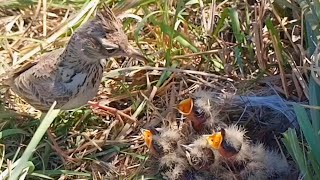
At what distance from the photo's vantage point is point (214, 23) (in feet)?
12.3

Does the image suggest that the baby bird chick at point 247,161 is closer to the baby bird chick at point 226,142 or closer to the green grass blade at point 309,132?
the baby bird chick at point 226,142

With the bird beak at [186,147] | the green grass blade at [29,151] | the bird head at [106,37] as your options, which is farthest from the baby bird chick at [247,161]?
the green grass blade at [29,151]

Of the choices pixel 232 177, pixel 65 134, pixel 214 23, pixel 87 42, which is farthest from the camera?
pixel 214 23

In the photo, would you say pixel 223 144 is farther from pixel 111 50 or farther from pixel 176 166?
pixel 111 50

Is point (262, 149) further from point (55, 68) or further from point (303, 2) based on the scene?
point (55, 68)

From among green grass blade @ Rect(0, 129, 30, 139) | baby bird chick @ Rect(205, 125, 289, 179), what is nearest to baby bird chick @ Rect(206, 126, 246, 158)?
baby bird chick @ Rect(205, 125, 289, 179)

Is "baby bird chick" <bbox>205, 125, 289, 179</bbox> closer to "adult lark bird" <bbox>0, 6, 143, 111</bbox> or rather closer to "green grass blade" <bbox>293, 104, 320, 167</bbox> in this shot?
"green grass blade" <bbox>293, 104, 320, 167</bbox>

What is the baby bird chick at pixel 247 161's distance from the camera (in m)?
2.94

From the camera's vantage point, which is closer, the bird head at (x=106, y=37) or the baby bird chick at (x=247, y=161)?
the baby bird chick at (x=247, y=161)

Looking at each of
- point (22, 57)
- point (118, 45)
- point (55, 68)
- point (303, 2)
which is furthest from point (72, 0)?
point (303, 2)

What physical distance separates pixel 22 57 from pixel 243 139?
4.17 ft

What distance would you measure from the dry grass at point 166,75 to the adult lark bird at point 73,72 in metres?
0.21

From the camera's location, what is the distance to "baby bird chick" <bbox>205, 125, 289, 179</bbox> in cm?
294

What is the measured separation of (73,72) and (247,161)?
0.85 metres
